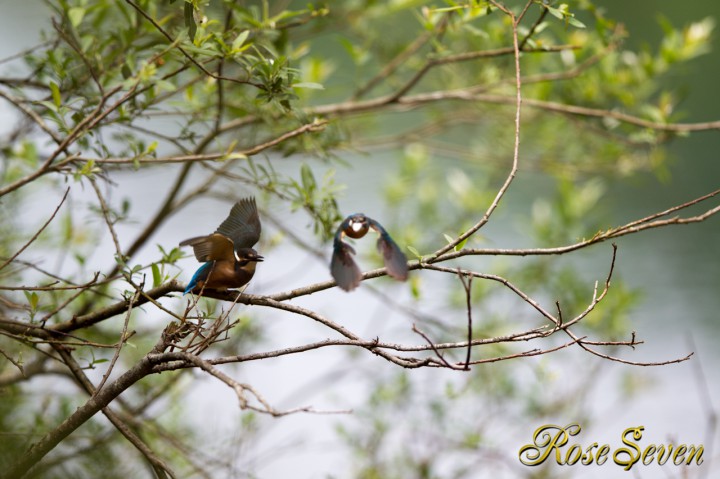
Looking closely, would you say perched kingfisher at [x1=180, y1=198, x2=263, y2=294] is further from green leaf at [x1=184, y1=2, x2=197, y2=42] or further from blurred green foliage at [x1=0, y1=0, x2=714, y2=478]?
green leaf at [x1=184, y1=2, x2=197, y2=42]

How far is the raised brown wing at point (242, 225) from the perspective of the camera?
69.5 inches

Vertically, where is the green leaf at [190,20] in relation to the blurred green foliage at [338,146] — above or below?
below

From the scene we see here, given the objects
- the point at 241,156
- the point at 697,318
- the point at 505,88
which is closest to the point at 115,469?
the point at 241,156

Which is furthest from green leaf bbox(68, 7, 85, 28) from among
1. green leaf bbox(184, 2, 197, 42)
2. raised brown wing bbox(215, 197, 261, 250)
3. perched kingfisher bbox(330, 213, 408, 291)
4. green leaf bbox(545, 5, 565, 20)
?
green leaf bbox(545, 5, 565, 20)

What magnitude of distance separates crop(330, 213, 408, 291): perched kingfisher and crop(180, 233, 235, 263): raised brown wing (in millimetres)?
266

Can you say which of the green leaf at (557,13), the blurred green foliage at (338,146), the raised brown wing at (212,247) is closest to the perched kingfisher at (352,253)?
the raised brown wing at (212,247)

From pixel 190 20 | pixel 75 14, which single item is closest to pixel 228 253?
pixel 190 20

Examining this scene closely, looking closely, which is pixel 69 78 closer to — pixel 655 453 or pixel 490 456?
pixel 655 453

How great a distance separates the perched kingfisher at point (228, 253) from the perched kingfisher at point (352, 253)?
0.27 m

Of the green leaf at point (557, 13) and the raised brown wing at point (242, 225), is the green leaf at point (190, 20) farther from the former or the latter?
the green leaf at point (557, 13)

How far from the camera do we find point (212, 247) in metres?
1.65

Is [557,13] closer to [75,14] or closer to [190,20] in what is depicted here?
[190,20]

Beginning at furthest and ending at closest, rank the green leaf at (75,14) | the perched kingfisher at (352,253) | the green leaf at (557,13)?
the green leaf at (75,14)
the green leaf at (557,13)
the perched kingfisher at (352,253)

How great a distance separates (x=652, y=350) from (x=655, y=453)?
4713mm
